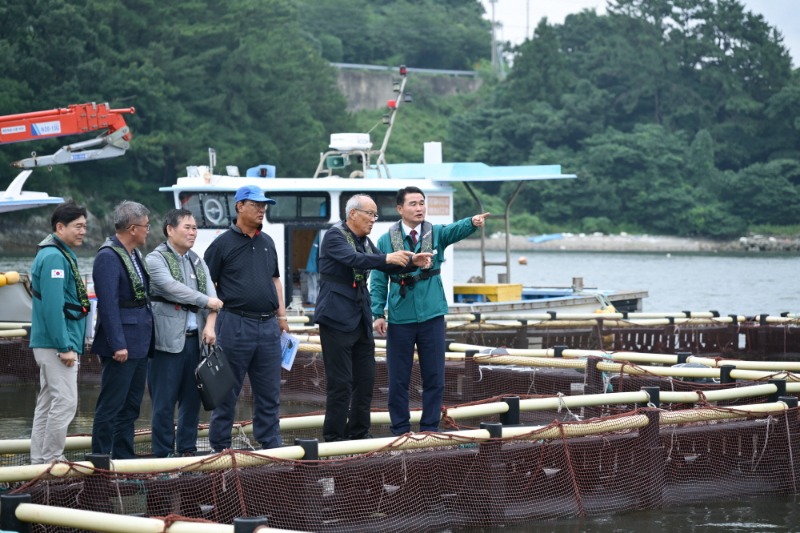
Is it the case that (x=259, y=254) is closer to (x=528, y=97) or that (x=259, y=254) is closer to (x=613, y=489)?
(x=613, y=489)

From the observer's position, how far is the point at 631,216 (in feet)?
301

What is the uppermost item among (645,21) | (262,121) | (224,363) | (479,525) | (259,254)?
(645,21)

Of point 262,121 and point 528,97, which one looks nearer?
point 262,121

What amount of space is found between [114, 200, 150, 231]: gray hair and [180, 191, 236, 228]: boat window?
25.3 ft

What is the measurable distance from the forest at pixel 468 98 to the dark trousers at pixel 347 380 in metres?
47.4

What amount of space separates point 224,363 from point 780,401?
3966 millimetres

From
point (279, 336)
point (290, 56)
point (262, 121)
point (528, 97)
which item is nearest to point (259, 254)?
point (279, 336)

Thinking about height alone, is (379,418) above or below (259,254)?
below

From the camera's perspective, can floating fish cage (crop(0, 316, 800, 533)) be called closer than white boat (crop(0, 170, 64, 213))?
Yes

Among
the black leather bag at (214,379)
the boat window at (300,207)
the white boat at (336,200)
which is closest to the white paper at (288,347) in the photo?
the black leather bag at (214,379)

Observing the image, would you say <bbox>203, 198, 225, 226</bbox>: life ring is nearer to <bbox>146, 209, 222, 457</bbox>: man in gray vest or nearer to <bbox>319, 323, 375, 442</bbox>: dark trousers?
<bbox>146, 209, 222, 457</bbox>: man in gray vest

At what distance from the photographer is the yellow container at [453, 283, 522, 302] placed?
1811 cm

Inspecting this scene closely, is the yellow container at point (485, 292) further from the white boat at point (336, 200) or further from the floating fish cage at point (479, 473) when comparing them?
the floating fish cage at point (479, 473)

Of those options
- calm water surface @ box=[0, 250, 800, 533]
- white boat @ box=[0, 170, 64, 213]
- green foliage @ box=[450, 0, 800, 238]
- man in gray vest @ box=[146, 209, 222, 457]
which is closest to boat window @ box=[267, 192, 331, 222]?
calm water surface @ box=[0, 250, 800, 533]
